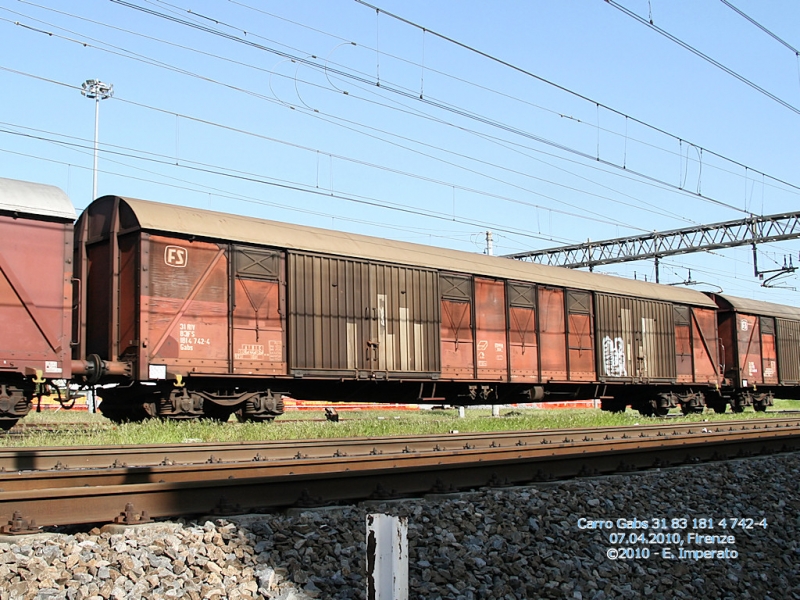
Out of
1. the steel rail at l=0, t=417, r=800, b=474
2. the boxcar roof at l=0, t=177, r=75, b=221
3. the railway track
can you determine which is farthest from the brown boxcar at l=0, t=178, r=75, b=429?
the railway track

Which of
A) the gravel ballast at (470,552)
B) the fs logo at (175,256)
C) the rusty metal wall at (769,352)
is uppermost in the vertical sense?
the fs logo at (175,256)

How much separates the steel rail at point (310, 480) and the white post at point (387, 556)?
8.13ft

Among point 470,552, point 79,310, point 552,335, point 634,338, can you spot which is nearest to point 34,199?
point 79,310

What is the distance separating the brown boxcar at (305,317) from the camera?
45.5ft

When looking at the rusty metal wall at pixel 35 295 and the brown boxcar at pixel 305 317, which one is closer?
the rusty metal wall at pixel 35 295

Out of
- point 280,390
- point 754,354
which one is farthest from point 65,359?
point 754,354

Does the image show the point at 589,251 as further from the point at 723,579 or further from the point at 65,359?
the point at 723,579

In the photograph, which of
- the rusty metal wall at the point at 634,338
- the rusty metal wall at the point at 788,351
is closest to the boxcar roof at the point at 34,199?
the rusty metal wall at the point at 634,338

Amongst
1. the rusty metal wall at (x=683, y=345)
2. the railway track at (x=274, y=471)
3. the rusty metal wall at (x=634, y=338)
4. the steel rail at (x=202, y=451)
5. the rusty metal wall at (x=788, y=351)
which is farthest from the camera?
the rusty metal wall at (x=788, y=351)

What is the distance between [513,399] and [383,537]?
679 inches

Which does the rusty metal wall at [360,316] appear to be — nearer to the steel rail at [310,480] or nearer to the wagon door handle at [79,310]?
the wagon door handle at [79,310]

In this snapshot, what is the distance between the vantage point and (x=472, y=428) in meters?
17.3

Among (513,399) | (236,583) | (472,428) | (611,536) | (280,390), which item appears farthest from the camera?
(513,399)

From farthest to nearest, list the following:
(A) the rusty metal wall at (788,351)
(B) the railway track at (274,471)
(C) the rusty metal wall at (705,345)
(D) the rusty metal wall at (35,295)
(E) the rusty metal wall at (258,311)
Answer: (A) the rusty metal wall at (788,351) < (C) the rusty metal wall at (705,345) < (E) the rusty metal wall at (258,311) < (D) the rusty metal wall at (35,295) < (B) the railway track at (274,471)
